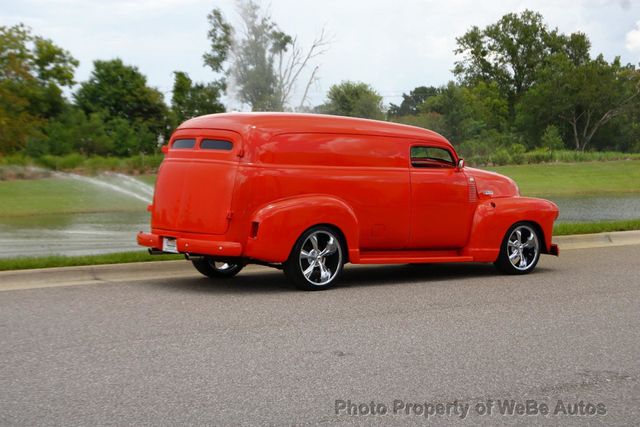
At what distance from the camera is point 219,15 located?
49375 millimetres

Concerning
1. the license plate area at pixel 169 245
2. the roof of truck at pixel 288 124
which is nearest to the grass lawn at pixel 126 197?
the license plate area at pixel 169 245

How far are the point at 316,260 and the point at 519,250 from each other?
10.8 ft

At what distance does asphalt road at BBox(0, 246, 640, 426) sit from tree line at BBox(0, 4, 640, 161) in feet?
104

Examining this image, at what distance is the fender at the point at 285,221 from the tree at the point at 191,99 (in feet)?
113

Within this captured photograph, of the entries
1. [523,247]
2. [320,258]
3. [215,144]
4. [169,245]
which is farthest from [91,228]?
[320,258]

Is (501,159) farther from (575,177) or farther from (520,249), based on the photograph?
(520,249)

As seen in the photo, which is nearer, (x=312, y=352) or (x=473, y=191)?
(x=312, y=352)

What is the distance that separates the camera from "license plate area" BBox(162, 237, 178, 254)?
10.6m

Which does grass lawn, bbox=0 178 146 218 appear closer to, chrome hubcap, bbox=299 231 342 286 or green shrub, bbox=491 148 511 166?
chrome hubcap, bbox=299 231 342 286

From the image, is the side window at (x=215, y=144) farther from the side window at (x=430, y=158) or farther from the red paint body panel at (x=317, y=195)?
the side window at (x=430, y=158)

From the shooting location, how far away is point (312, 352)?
7.38 metres

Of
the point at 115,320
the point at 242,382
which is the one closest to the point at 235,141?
the point at 115,320

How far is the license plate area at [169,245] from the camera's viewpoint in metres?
10.6

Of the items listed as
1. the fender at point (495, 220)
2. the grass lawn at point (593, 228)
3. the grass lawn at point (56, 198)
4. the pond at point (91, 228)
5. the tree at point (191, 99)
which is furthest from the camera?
the tree at point (191, 99)
